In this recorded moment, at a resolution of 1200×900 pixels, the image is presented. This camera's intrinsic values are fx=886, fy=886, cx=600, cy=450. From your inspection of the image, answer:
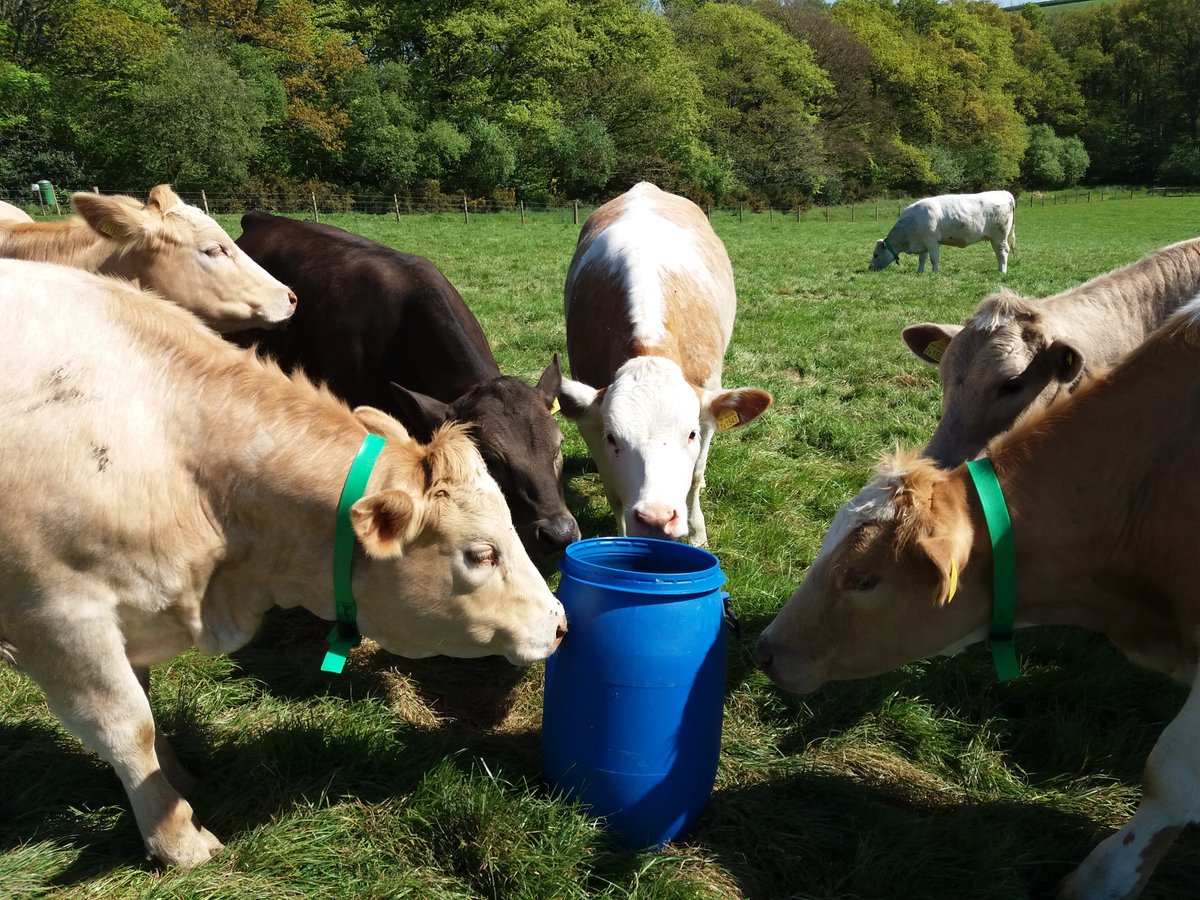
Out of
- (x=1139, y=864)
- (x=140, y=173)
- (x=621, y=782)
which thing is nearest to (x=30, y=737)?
(x=621, y=782)

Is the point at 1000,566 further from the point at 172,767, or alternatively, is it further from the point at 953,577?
the point at 172,767

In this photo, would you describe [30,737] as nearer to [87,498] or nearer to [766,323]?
[87,498]

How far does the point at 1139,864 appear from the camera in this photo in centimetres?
271

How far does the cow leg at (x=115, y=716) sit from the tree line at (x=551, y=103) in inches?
1560

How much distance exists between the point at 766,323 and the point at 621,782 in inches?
396

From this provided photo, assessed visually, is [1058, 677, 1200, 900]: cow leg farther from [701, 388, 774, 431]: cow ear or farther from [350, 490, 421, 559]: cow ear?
[701, 388, 774, 431]: cow ear

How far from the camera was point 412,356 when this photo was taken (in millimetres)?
5410

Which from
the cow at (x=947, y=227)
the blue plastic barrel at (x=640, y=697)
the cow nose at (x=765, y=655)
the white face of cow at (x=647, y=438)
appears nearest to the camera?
the blue plastic barrel at (x=640, y=697)

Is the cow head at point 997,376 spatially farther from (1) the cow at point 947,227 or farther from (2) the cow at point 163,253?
(1) the cow at point 947,227

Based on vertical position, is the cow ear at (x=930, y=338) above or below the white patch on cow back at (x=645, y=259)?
below

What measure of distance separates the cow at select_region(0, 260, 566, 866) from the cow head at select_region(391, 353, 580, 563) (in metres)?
1.04

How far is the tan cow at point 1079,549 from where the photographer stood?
272 cm

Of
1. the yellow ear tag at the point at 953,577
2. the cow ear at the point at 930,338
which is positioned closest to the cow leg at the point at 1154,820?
the yellow ear tag at the point at 953,577

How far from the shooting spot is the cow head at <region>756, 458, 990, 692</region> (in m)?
2.76
